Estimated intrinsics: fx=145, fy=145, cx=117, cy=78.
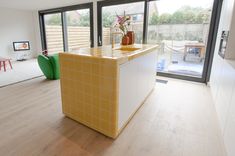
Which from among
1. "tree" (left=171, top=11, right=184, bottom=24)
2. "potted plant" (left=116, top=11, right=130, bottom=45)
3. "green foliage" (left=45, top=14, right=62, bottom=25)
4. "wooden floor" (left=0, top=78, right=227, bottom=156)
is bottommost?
"wooden floor" (left=0, top=78, right=227, bottom=156)

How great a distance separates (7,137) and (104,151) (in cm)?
113

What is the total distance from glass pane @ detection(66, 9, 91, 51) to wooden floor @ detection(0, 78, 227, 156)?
9.65 feet

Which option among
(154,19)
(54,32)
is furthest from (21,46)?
(154,19)

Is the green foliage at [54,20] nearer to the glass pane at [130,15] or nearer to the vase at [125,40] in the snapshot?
the glass pane at [130,15]

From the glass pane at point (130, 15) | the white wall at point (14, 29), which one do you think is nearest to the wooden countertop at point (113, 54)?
the glass pane at point (130, 15)

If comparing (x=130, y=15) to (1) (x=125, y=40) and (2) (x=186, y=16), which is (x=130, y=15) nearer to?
(2) (x=186, y=16)

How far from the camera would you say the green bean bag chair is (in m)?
3.41

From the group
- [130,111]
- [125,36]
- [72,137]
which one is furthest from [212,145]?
[125,36]

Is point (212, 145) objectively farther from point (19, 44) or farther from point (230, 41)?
point (19, 44)

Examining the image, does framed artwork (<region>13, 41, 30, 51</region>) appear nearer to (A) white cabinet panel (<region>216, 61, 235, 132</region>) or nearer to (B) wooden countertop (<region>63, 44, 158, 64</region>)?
(B) wooden countertop (<region>63, 44, 158, 64</region>)

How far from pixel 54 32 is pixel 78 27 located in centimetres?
145

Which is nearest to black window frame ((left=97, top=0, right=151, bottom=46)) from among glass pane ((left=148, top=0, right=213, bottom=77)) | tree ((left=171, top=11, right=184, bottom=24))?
glass pane ((left=148, top=0, right=213, bottom=77))

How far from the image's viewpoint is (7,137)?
1631 mm

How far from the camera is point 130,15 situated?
4.02 m
